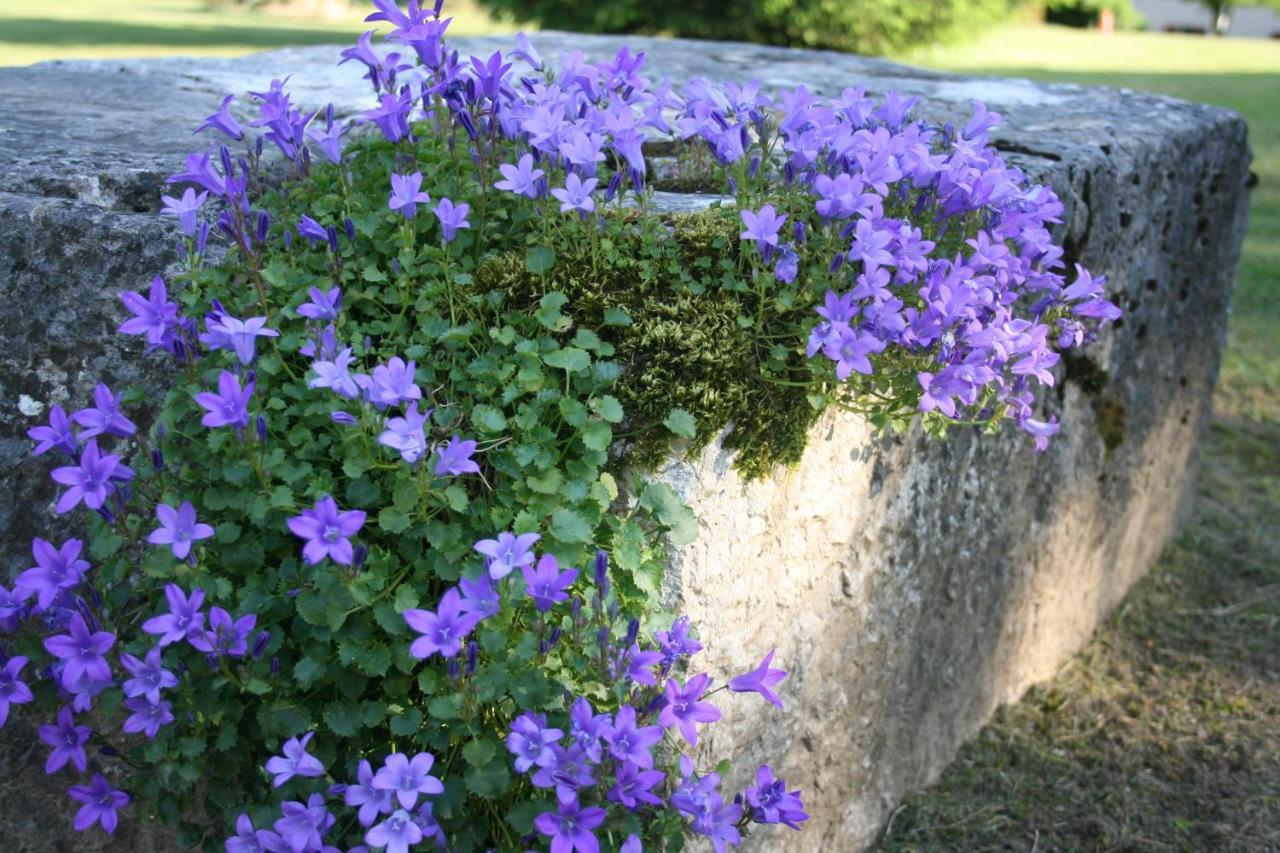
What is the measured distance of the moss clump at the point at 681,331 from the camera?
1934mm

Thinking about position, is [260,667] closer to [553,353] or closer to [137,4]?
[553,353]

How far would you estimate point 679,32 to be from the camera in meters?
13.3

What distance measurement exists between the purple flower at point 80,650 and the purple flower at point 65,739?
0.39 feet

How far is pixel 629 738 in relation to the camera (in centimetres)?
153

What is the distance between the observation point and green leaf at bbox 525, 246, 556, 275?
198cm

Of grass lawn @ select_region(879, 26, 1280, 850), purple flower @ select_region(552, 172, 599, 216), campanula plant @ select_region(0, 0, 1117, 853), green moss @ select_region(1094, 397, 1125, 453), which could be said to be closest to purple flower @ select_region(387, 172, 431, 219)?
campanula plant @ select_region(0, 0, 1117, 853)

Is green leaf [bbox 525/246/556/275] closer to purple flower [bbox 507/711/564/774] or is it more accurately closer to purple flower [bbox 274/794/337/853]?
purple flower [bbox 507/711/564/774]

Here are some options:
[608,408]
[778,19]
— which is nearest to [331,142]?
[608,408]

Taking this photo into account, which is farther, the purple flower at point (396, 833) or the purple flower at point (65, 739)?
the purple flower at point (65, 739)

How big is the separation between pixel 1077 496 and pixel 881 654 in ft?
3.37

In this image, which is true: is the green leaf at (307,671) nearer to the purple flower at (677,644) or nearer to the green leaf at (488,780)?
the green leaf at (488,780)

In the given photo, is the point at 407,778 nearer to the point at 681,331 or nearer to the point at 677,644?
the point at 677,644

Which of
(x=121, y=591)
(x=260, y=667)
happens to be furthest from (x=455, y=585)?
(x=121, y=591)

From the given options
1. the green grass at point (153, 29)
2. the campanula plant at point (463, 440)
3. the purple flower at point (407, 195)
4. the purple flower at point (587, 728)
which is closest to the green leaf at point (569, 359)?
the campanula plant at point (463, 440)
